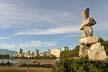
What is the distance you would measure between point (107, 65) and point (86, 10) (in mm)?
5930

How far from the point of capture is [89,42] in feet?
70.4

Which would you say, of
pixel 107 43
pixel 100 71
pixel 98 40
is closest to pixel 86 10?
pixel 98 40

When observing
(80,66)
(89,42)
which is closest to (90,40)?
(89,42)

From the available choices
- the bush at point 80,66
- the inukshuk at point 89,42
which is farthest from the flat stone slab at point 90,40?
the bush at point 80,66

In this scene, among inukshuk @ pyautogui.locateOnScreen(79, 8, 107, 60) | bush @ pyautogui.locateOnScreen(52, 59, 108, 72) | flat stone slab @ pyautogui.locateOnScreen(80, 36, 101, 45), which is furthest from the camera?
inukshuk @ pyautogui.locateOnScreen(79, 8, 107, 60)

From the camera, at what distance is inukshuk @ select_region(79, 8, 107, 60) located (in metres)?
21.2

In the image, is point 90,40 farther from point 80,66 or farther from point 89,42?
point 80,66

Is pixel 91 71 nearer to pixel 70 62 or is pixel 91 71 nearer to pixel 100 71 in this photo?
pixel 100 71

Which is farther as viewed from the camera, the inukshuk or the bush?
the inukshuk

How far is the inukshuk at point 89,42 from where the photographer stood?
835 inches

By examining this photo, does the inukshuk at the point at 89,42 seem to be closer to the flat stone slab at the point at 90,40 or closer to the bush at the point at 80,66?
the flat stone slab at the point at 90,40

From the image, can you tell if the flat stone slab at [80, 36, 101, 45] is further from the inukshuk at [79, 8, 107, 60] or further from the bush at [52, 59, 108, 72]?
the bush at [52, 59, 108, 72]

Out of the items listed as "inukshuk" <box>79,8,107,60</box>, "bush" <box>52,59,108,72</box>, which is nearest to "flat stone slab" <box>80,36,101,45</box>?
"inukshuk" <box>79,8,107,60</box>

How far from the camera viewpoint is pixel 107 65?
17391 mm
